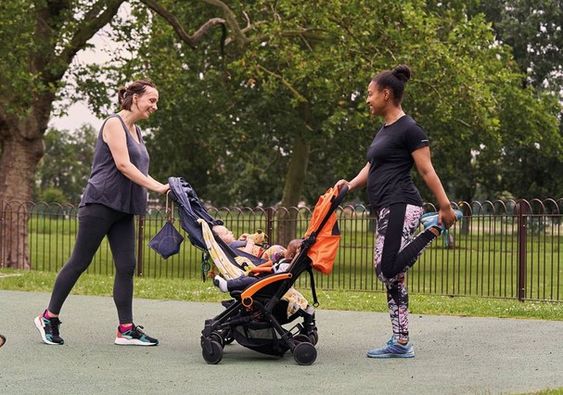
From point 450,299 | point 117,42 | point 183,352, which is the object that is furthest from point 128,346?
point 117,42

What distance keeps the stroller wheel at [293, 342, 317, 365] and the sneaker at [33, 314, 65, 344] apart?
2.21 meters

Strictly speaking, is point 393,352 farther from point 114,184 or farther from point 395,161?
point 114,184

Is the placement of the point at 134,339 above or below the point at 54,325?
below

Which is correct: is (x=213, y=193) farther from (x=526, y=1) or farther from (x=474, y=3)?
(x=474, y=3)

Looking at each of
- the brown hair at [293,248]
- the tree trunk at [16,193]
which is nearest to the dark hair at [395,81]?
the brown hair at [293,248]

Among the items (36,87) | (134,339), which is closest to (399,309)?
(134,339)

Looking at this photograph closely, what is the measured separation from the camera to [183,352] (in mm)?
7988

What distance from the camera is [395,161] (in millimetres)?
7430

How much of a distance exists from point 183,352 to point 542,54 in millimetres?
38217

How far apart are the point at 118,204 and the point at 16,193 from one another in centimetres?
1425

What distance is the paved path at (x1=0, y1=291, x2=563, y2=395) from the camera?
6410mm

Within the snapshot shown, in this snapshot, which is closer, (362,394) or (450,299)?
(362,394)

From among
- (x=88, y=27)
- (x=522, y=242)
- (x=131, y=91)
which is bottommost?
(x=522, y=242)

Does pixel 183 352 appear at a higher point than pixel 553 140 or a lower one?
lower
